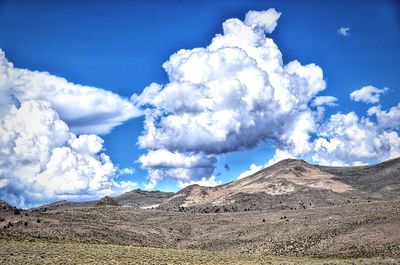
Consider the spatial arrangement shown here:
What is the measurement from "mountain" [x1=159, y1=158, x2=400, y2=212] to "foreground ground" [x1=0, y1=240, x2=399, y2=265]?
65.0 metres

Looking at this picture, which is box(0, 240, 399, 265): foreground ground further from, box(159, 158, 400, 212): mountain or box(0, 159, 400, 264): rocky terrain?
box(159, 158, 400, 212): mountain

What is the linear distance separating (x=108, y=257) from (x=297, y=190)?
92.2m

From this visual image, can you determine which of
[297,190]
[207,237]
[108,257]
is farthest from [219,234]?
[297,190]

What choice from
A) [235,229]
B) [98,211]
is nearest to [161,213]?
[98,211]

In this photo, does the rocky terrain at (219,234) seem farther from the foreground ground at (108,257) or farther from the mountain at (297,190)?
the mountain at (297,190)

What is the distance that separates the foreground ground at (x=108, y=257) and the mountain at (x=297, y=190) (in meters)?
65.0

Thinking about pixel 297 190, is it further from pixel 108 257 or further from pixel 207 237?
pixel 108 257

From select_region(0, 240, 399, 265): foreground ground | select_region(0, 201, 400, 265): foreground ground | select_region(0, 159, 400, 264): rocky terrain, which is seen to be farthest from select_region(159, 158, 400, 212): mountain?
select_region(0, 240, 399, 265): foreground ground

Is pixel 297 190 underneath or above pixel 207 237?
above

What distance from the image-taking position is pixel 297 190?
135 meters

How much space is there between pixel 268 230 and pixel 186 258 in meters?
27.0

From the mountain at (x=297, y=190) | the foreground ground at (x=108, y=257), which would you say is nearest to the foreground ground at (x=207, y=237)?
the foreground ground at (x=108, y=257)

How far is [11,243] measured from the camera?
56.1 meters

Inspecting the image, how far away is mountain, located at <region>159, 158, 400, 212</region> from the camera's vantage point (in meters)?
124
